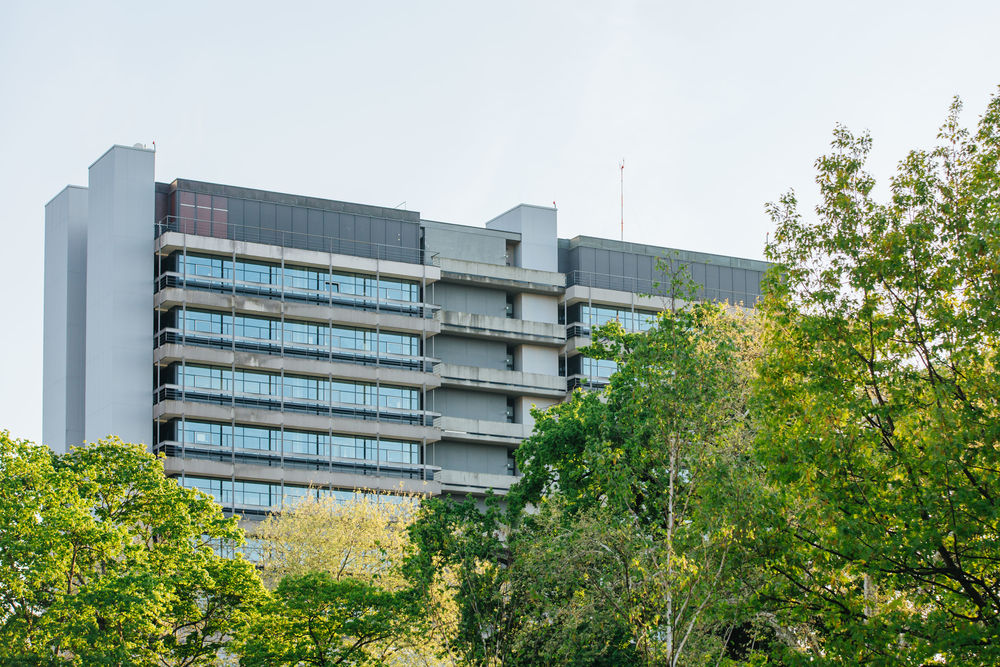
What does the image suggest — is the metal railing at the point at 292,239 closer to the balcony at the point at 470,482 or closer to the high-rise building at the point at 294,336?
the high-rise building at the point at 294,336

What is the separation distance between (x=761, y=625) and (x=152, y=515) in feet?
89.9

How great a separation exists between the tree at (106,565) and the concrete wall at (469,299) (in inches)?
2056

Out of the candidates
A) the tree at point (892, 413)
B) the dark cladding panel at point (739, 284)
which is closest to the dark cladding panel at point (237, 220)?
the dark cladding panel at point (739, 284)

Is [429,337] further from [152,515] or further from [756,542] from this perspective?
[756,542]

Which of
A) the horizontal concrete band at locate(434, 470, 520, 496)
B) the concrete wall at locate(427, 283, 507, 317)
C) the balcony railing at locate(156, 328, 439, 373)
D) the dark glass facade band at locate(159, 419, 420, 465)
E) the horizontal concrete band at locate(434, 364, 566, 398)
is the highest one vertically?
the concrete wall at locate(427, 283, 507, 317)

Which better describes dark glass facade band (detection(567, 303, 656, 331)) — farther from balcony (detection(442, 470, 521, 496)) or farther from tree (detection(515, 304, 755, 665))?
tree (detection(515, 304, 755, 665))

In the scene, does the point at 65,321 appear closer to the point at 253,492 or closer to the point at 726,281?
the point at 253,492

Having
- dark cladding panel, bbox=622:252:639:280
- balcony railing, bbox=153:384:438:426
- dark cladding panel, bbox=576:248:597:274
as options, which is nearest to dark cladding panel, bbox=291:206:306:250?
balcony railing, bbox=153:384:438:426

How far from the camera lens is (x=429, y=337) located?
111875 mm

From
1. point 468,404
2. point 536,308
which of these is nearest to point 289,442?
point 468,404

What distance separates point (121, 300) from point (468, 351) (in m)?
27.2

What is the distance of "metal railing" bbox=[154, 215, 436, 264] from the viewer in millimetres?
103500

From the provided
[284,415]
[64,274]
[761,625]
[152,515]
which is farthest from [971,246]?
[64,274]

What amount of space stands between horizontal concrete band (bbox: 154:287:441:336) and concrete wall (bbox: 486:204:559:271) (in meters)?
11.0
